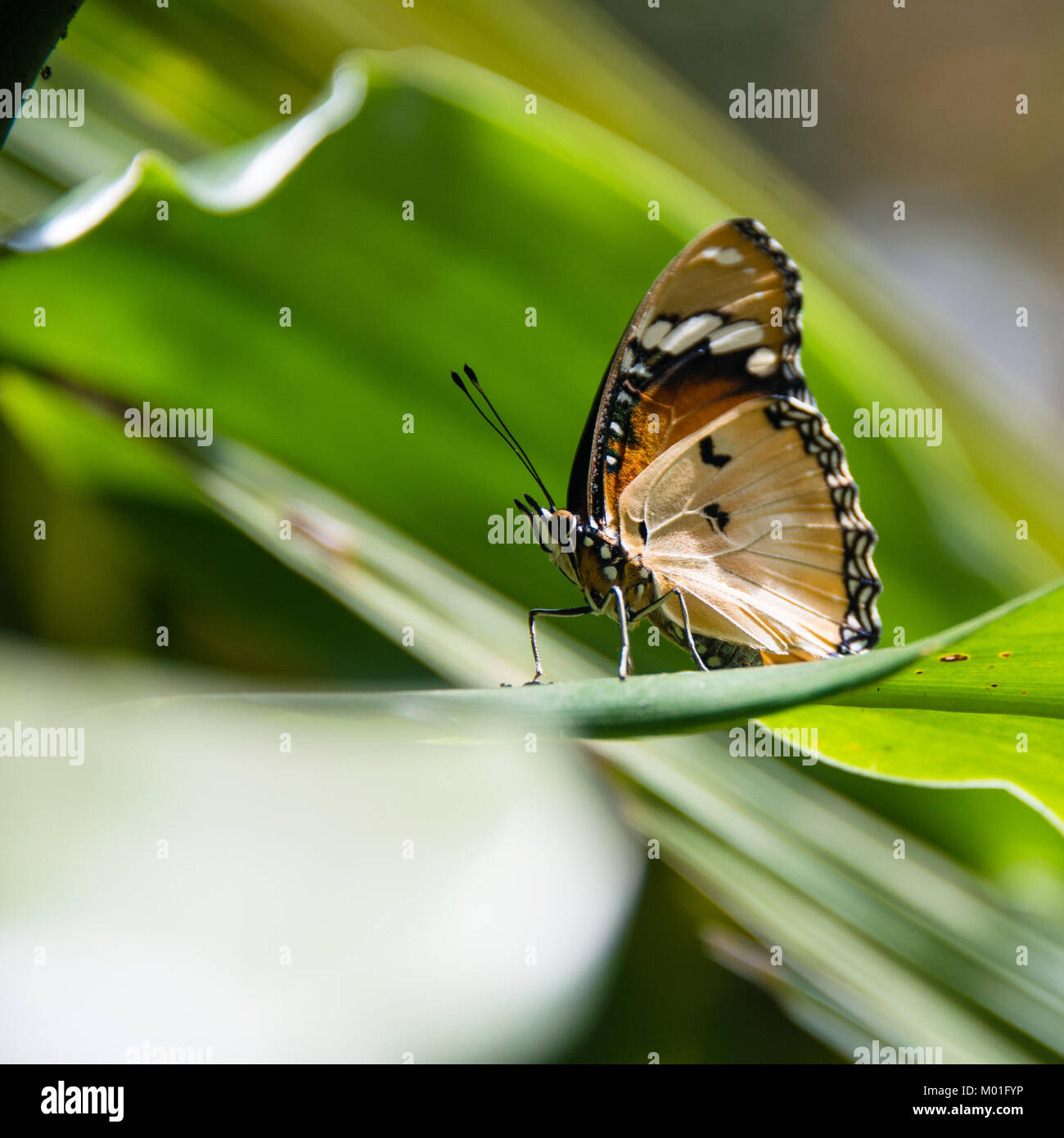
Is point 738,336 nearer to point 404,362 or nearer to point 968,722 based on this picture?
point 404,362

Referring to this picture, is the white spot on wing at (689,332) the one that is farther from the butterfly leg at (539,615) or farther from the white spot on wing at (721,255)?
the butterfly leg at (539,615)

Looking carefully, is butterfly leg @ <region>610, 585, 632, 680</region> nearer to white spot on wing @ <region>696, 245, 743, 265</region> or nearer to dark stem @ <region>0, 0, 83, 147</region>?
white spot on wing @ <region>696, 245, 743, 265</region>

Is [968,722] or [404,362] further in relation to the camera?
[404,362]

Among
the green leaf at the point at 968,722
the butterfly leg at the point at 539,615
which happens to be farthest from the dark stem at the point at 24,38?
the butterfly leg at the point at 539,615

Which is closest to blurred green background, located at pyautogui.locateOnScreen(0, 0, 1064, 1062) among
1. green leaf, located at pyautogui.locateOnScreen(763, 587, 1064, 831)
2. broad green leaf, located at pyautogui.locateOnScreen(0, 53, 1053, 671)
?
broad green leaf, located at pyautogui.locateOnScreen(0, 53, 1053, 671)

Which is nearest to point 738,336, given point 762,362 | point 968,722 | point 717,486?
point 762,362

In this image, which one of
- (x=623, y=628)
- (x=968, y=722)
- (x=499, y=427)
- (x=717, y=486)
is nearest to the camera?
(x=968, y=722)

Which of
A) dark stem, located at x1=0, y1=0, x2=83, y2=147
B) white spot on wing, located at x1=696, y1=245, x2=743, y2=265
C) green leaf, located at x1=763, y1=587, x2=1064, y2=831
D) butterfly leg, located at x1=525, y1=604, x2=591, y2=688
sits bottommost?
green leaf, located at x1=763, y1=587, x2=1064, y2=831
